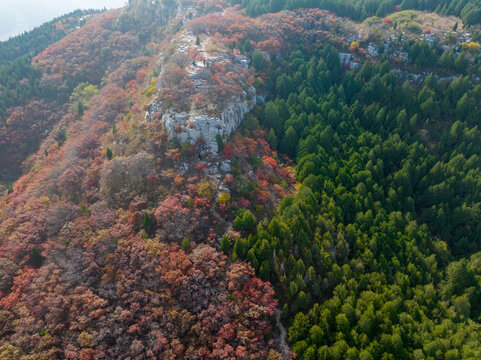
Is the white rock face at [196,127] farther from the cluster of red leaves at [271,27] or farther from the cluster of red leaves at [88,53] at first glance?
the cluster of red leaves at [88,53]

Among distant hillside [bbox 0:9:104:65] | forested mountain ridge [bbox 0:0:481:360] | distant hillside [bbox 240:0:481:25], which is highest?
distant hillside [bbox 0:9:104:65]

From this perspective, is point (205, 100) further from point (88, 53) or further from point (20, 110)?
point (88, 53)

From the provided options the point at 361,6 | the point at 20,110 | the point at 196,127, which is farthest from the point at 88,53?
the point at 361,6

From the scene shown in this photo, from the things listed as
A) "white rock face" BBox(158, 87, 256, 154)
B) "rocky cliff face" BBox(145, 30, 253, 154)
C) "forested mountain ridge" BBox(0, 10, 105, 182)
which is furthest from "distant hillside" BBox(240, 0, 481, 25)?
"forested mountain ridge" BBox(0, 10, 105, 182)

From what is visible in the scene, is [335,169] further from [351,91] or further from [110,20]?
[110,20]

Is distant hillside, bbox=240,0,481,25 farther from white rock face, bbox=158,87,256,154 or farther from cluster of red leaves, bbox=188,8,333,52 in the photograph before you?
white rock face, bbox=158,87,256,154

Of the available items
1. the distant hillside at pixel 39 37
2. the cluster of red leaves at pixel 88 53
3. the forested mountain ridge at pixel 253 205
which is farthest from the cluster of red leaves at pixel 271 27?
the distant hillside at pixel 39 37
